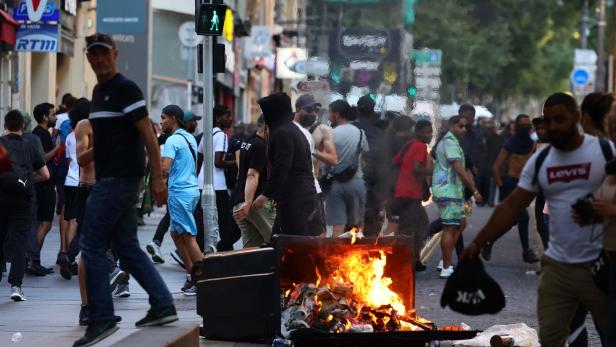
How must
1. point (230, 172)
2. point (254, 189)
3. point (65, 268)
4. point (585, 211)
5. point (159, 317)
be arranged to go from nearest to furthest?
1. point (585, 211)
2. point (159, 317)
3. point (254, 189)
4. point (65, 268)
5. point (230, 172)

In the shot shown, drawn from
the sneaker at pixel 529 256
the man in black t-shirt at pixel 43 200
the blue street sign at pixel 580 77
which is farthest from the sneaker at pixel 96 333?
the blue street sign at pixel 580 77

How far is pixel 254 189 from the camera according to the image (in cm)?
1212

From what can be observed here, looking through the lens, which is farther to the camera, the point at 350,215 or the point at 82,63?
the point at 82,63

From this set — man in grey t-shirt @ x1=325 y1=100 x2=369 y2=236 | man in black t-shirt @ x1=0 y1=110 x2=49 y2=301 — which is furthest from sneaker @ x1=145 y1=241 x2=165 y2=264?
man in black t-shirt @ x1=0 y1=110 x2=49 y2=301

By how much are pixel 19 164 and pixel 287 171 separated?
3229 millimetres

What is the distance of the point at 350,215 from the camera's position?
50.0 feet

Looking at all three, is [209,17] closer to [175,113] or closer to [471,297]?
[175,113]

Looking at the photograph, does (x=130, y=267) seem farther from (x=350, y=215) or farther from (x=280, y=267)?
(x=350, y=215)

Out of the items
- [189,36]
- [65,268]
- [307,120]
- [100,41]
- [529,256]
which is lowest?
[529,256]

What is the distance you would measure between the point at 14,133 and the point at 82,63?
59.5ft

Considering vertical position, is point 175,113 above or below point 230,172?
above

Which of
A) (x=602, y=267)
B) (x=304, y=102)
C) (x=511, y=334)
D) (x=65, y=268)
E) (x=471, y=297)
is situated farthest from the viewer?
(x=304, y=102)

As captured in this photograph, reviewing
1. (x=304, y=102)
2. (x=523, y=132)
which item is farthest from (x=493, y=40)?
(x=304, y=102)

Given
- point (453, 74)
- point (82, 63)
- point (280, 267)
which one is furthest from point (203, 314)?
point (453, 74)
